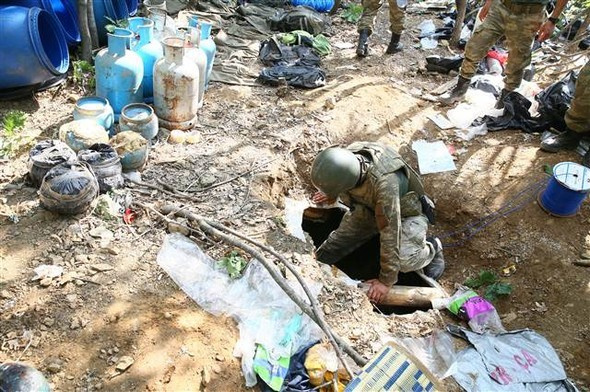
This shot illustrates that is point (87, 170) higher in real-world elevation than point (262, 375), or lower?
higher

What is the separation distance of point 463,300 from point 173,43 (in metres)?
3.27

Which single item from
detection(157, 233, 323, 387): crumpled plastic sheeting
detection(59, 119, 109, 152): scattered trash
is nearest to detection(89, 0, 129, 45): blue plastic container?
detection(59, 119, 109, 152): scattered trash

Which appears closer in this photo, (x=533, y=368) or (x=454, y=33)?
(x=533, y=368)

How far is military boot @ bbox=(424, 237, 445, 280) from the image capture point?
404cm

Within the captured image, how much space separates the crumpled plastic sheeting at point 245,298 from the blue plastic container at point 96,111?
1438 millimetres

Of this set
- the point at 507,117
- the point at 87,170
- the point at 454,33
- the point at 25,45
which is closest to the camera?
the point at 87,170

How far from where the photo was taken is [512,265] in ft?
13.0

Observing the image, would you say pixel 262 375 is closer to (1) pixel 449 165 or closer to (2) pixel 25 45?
(1) pixel 449 165

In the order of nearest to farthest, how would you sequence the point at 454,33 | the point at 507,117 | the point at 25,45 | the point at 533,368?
the point at 533,368 → the point at 25,45 → the point at 507,117 → the point at 454,33

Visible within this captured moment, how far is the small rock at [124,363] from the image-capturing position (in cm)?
246

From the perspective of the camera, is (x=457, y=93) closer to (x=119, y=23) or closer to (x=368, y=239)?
(x=368, y=239)

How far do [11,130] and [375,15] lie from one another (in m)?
4.87

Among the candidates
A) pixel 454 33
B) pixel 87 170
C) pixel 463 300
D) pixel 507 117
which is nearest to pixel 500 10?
pixel 507 117

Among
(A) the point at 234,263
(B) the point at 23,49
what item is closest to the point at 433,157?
(A) the point at 234,263
